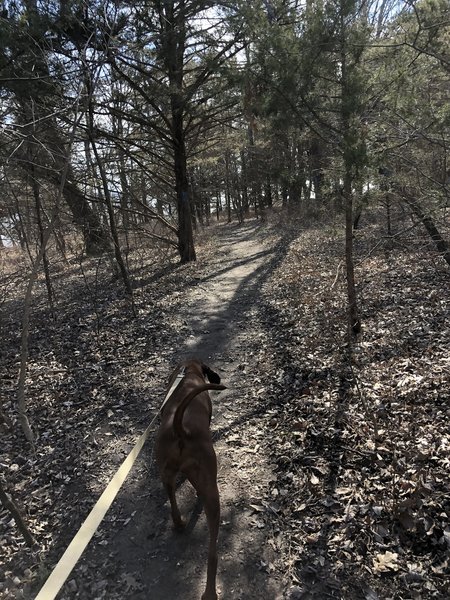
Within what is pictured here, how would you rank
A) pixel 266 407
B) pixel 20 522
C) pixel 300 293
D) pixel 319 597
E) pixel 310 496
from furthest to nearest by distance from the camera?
pixel 300 293 → pixel 266 407 → pixel 310 496 → pixel 20 522 → pixel 319 597

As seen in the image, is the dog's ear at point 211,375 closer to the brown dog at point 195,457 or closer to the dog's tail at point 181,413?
the brown dog at point 195,457

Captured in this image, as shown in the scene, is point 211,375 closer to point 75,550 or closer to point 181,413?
point 181,413

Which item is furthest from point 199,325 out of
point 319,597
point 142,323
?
point 319,597

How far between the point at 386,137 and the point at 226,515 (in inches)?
197

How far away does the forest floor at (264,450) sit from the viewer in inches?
117

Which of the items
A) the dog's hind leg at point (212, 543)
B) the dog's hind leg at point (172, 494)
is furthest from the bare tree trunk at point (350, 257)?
the dog's hind leg at point (212, 543)

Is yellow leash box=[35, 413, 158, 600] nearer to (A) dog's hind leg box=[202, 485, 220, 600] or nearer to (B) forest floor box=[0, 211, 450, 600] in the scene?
(A) dog's hind leg box=[202, 485, 220, 600]

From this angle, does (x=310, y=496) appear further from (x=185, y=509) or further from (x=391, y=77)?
(x=391, y=77)

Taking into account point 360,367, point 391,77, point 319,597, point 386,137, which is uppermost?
point 391,77

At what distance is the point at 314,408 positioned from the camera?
4.80m

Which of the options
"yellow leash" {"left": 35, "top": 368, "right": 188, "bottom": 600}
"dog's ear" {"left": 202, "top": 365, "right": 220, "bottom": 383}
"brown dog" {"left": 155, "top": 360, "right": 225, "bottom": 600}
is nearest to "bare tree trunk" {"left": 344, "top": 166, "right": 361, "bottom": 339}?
"dog's ear" {"left": 202, "top": 365, "right": 220, "bottom": 383}

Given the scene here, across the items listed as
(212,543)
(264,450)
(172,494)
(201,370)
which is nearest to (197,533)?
(172,494)

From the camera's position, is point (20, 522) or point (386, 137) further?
point (386, 137)

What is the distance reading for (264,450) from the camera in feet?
14.1
